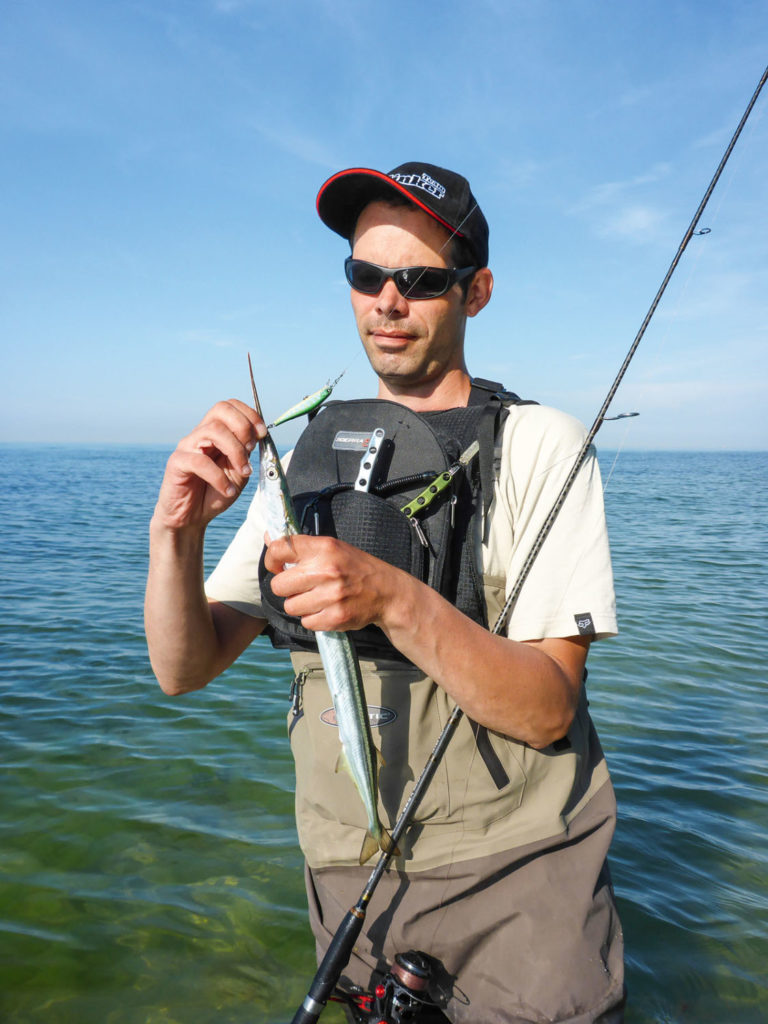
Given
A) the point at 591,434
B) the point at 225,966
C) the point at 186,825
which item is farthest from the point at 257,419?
the point at 186,825

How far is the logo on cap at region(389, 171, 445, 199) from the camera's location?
284 centimetres

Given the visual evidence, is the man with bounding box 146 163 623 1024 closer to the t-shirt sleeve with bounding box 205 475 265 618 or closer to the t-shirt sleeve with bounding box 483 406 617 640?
the t-shirt sleeve with bounding box 483 406 617 640

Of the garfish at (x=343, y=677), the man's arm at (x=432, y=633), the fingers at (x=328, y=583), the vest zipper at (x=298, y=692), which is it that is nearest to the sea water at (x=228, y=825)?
the vest zipper at (x=298, y=692)

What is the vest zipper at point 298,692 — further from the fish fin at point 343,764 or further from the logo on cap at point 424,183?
the logo on cap at point 424,183

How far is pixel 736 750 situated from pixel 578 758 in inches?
197

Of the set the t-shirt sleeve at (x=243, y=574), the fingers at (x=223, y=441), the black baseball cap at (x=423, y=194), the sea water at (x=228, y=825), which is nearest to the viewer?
the fingers at (x=223, y=441)

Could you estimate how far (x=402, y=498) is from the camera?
2.63 m

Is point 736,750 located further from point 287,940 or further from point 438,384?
point 438,384

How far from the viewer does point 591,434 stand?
2.69 metres

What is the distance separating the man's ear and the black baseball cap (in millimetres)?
61

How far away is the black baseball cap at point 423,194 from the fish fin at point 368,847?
2301mm

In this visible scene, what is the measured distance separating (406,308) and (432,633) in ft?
4.60

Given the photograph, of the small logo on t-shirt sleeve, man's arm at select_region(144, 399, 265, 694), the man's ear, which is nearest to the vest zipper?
man's arm at select_region(144, 399, 265, 694)

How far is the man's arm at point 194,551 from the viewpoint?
2.29m
